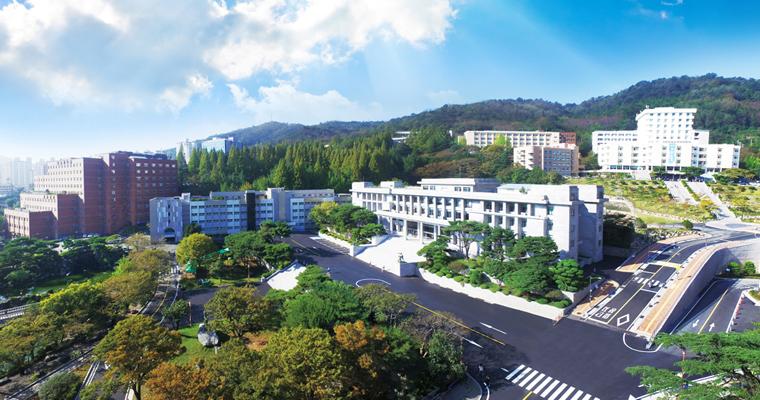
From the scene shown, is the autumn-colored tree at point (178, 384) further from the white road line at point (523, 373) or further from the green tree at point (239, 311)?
the white road line at point (523, 373)

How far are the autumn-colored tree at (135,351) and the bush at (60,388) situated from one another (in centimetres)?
201

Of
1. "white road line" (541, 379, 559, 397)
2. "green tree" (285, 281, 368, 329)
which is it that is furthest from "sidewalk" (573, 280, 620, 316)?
"green tree" (285, 281, 368, 329)

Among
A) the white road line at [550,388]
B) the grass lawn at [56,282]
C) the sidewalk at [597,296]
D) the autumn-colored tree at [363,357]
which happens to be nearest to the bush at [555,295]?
the sidewalk at [597,296]

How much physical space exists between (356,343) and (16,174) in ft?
350

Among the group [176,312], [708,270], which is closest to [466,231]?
[708,270]

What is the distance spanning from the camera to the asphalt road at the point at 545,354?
15.3 meters

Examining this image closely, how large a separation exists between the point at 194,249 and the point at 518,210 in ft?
90.7

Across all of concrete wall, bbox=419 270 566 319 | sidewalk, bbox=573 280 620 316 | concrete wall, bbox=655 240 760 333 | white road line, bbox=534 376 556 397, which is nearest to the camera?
white road line, bbox=534 376 556 397

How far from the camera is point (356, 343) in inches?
538

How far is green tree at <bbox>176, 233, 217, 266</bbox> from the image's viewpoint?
3238 centimetres

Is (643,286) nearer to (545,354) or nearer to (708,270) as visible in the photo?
(708,270)

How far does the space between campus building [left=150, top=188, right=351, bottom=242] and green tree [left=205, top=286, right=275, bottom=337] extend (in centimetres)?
2902

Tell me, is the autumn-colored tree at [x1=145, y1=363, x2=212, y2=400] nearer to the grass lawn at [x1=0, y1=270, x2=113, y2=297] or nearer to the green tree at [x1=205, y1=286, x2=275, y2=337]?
the green tree at [x1=205, y1=286, x2=275, y2=337]

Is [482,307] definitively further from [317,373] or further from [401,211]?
[401,211]
